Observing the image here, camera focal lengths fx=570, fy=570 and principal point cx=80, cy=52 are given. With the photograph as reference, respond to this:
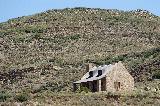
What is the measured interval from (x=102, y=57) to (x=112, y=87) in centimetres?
5378

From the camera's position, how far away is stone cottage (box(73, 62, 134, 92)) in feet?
215

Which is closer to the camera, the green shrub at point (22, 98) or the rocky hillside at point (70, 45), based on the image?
the green shrub at point (22, 98)

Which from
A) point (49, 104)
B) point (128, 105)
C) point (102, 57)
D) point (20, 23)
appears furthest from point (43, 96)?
point (20, 23)

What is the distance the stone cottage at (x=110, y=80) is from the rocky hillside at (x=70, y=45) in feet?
45.7

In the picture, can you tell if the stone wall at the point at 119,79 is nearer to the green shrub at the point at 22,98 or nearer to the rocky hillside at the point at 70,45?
the green shrub at the point at 22,98

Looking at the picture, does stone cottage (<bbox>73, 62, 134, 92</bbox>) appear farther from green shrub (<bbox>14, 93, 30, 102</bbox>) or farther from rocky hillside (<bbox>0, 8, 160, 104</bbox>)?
rocky hillside (<bbox>0, 8, 160, 104</bbox>)

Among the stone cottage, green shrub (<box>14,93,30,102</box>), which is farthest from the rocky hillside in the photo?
green shrub (<box>14,93,30,102</box>)

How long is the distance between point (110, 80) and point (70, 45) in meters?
70.6

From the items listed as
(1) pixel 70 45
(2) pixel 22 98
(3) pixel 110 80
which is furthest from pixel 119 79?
(1) pixel 70 45

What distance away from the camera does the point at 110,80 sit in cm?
6594

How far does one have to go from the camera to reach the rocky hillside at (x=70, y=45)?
9708 centimetres

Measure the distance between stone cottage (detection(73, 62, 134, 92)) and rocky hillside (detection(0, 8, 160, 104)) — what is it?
13.9 m

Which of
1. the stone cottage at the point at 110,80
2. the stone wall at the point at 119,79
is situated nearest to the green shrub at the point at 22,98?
the stone cottage at the point at 110,80

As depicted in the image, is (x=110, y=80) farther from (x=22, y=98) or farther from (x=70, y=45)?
(x=70, y=45)
